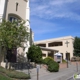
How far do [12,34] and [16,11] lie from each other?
10.3 m

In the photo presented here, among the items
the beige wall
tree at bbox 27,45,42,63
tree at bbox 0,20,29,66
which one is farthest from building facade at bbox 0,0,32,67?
tree at bbox 0,20,29,66

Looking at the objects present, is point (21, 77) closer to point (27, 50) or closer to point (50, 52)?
point (27, 50)

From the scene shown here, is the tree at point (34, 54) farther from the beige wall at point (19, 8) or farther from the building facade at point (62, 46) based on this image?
the building facade at point (62, 46)

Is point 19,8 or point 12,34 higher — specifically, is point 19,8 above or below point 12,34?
above

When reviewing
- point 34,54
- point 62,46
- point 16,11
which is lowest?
point 34,54

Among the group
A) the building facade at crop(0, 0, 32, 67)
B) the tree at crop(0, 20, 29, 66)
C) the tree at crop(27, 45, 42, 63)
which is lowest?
the tree at crop(27, 45, 42, 63)

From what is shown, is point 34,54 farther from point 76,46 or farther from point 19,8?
point 76,46

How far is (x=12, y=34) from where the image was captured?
19.0 meters

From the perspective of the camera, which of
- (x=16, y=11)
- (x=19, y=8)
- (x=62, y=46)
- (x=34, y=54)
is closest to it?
(x=34, y=54)

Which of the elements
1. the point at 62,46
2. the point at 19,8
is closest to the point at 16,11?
the point at 19,8

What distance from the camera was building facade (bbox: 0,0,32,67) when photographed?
25650mm

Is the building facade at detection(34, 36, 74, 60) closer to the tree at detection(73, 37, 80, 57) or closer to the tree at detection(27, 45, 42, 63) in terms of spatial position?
the tree at detection(73, 37, 80, 57)

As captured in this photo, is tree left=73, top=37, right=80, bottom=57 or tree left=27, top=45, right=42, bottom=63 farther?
tree left=73, top=37, right=80, bottom=57

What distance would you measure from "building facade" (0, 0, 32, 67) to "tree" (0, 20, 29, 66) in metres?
4.42
